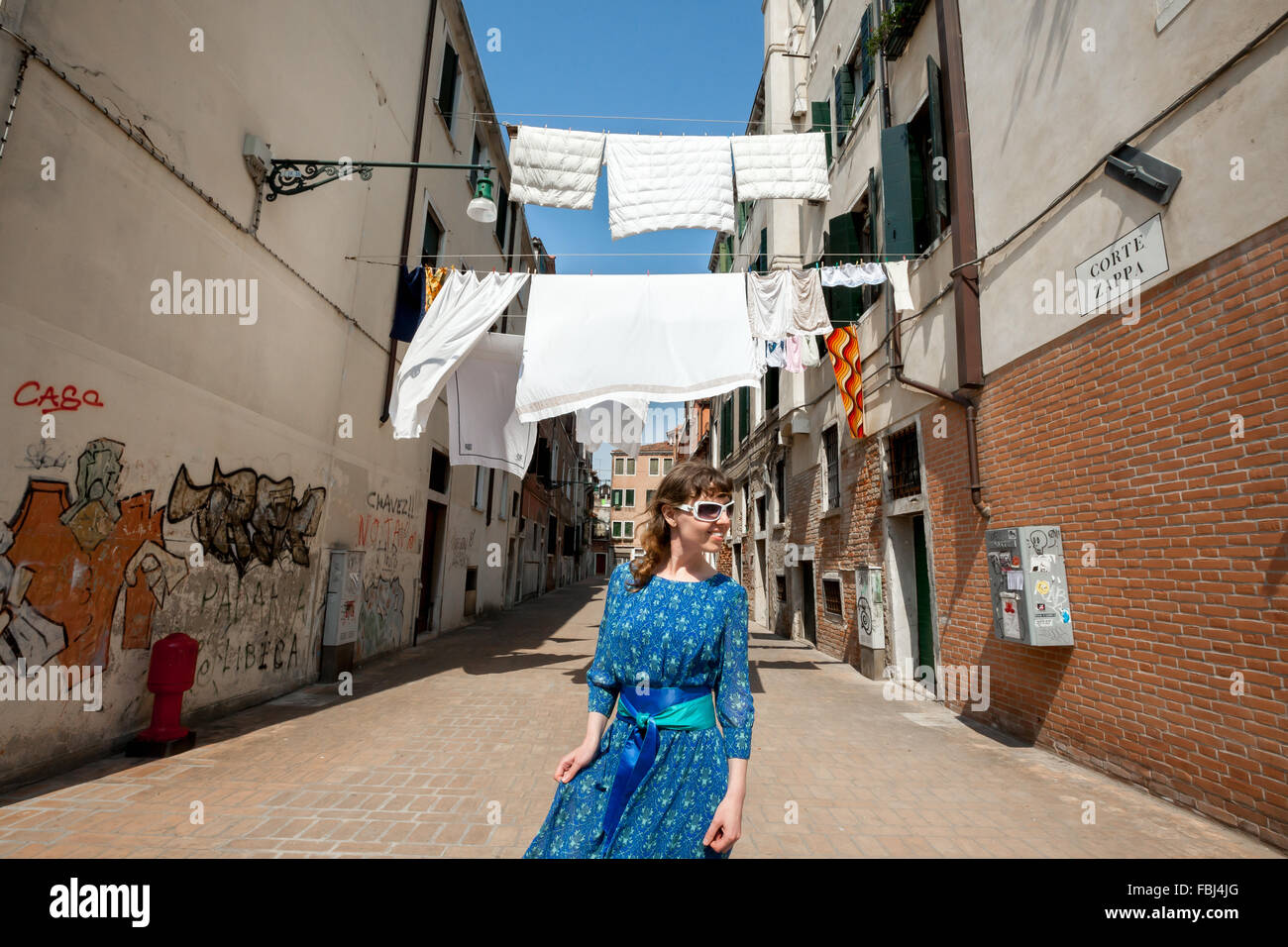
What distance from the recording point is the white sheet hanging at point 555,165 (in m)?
8.95

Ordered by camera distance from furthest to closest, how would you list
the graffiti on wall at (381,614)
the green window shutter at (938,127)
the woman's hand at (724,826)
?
the graffiti on wall at (381,614)
the green window shutter at (938,127)
the woman's hand at (724,826)

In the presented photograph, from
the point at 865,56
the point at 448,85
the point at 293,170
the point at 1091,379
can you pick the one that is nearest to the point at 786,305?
the point at 1091,379

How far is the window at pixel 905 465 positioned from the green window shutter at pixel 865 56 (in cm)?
594

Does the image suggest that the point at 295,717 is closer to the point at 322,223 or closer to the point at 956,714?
the point at 322,223

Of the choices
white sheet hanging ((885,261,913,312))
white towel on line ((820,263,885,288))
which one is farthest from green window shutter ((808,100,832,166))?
white sheet hanging ((885,261,913,312))

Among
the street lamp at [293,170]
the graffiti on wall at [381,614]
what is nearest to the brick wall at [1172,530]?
the street lamp at [293,170]

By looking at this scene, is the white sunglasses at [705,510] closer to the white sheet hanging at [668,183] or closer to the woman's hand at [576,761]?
the woman's hand at [576,761]

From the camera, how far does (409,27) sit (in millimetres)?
10172

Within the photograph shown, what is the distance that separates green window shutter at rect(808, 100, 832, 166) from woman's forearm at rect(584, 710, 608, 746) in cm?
1246

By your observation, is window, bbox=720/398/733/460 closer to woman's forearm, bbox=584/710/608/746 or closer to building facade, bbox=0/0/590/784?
building facade, bbox=0/0/590/784

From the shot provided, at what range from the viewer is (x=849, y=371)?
368 inches

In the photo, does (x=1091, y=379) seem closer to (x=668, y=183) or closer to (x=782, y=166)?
(x=782, y=166)

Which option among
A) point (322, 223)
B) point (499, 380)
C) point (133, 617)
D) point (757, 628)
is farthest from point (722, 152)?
point (757, 628)

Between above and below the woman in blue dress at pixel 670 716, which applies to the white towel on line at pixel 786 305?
above
